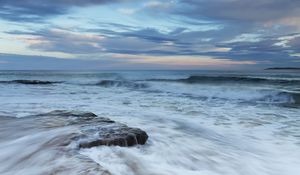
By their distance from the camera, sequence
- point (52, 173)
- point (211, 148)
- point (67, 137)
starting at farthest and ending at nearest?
point (211, 148) → point (67, 137) → point (52, 173)

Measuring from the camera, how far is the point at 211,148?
17.6 ft

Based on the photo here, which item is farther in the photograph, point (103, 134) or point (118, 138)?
point (103, 134)

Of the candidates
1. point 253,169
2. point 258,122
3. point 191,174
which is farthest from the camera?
point 258,122

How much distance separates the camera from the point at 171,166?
412 centimetres

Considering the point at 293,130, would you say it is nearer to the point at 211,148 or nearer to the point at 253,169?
the point at 211,148

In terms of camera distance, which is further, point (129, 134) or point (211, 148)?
point (211, 148)

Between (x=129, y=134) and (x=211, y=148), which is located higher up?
(x=129, y=134)

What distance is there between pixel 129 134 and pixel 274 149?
2.67 metres

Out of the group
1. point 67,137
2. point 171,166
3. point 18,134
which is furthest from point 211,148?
point 18,134

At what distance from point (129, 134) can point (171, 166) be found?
955 millimetres

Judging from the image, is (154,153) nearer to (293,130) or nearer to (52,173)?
(52,173)

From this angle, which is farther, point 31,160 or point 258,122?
point 258,122

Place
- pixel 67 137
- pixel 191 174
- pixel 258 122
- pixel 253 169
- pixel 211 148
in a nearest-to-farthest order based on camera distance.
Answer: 1. pixel 191 174
2. pixel 253 169
3. pixel 67 137
4. pixel 211 148
5. pixel 258 122

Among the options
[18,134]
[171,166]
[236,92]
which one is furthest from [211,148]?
[236,92]
